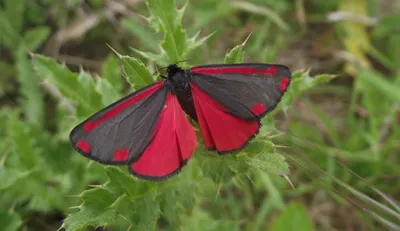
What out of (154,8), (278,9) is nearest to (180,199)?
(154,8)

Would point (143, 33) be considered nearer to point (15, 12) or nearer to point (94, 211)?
point (15, 12)

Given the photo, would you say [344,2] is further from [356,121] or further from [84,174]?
[84,174]

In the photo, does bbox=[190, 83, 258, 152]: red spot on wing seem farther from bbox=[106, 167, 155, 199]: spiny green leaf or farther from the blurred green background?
bbox=[106, 167, 155, 199]: spiny green leaf

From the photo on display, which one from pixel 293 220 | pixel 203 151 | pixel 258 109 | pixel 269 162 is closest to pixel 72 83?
pixel 203 151

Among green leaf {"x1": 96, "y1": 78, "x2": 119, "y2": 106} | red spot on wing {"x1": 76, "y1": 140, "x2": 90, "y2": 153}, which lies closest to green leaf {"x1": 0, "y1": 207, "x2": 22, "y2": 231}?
green leaf {"x1": 96, "y1": 78, "x2": 119, "y2": 106}

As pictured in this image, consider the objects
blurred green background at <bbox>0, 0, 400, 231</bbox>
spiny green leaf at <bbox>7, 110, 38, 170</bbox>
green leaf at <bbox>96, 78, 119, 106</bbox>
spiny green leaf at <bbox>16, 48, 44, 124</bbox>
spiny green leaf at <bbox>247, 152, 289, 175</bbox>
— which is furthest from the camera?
spiny green leaf at <bbox>16, 48, 44, 124</bbox>

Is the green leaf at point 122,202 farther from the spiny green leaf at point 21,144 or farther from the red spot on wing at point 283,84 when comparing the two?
the spiny green leaf at point 21,144
